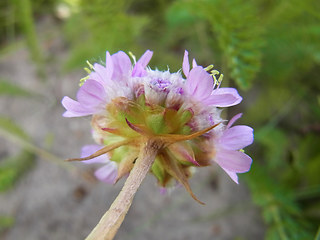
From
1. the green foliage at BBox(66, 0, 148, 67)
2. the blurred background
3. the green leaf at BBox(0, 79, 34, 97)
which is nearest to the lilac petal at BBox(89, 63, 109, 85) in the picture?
the blurred background

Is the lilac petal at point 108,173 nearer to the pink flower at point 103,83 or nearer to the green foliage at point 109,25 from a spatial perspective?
the pink flower at point 103,83

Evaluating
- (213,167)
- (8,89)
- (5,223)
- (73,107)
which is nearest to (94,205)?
(5,223)

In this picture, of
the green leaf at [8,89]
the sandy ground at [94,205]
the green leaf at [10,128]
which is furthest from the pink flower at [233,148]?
the green leaf at [8,89]

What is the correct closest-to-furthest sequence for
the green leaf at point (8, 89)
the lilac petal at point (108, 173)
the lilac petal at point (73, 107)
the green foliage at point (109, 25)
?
the lilac petal at point (73, 107) < the lilac petal at point (108, 173) < the green foliage at point (109, 25) < the green leaf at point (8, 89)

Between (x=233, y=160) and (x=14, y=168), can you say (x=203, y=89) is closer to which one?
(x=233, y=160)

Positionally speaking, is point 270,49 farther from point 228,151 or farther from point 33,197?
point 33,197

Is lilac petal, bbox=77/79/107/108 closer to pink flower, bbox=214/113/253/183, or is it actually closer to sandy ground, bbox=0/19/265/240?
pink flower, bbox=214/113/253/183

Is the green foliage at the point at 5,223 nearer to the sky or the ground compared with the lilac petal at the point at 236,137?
nearer to the ground
